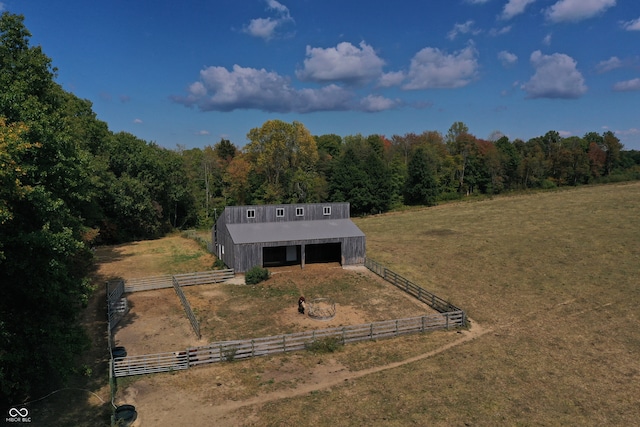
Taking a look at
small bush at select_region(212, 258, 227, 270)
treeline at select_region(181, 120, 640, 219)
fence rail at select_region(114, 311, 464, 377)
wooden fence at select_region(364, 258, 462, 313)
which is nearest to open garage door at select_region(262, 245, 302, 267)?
small bush at select_region(212, 258, 227, 270)

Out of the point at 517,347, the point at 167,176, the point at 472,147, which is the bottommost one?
the point at 517,347

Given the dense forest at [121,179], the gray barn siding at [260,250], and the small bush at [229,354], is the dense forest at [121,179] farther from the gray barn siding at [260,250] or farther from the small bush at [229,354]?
the gray barn siding at [260,250]

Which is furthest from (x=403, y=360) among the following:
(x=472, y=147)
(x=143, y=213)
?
(x=472, y=147)

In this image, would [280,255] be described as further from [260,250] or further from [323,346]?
[323,346]

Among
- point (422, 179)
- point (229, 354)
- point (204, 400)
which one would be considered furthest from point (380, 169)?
point (204, 400)

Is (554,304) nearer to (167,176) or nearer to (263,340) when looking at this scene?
(263,340)

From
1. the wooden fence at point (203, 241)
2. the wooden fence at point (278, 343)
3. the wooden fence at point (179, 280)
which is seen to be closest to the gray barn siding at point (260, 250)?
the wooden fence at point (179, 280)
